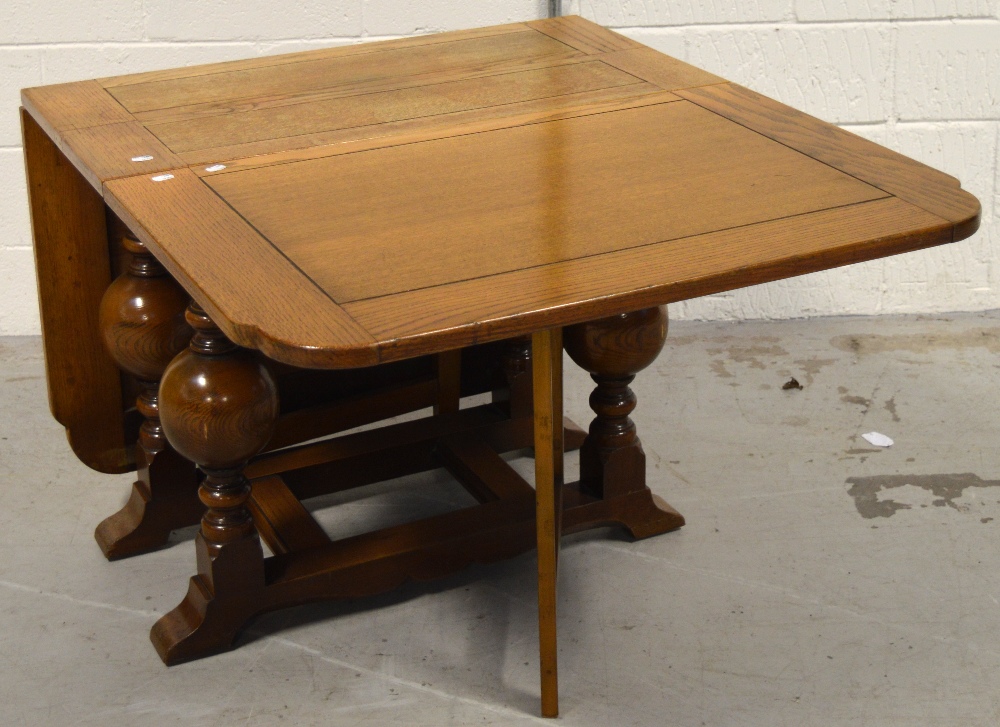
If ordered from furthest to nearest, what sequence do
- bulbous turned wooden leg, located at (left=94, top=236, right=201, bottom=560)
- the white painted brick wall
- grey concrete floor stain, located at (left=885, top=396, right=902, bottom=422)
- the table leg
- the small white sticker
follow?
the white painted brick wall
grey concrete floor stain, located at (left=885, top=396, right=902, bottom=422)
the small white sticker
bulbous turned wooden leg, located at (left=94, top=236, right=201, bottom=560)
the table leg

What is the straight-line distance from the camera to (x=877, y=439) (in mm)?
2529

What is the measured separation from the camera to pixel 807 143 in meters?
1.83

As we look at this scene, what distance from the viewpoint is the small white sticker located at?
251 cm

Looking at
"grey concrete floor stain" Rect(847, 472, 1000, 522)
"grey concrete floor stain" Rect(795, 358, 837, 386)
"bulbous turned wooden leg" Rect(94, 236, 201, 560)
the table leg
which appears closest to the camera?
the table leg

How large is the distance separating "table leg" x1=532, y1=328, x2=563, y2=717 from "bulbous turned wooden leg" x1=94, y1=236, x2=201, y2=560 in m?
0.66

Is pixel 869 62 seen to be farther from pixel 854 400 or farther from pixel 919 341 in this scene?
pixel 854 400

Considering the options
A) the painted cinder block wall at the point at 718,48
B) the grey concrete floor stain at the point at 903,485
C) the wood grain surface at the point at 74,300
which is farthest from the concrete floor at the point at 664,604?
the painted cinder block wall at the point at 718,48

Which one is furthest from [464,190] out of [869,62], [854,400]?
[869,62]

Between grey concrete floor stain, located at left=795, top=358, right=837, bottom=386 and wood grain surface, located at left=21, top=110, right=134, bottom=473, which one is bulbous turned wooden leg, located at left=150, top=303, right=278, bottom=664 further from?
grey concrete floor stain, located at left=795, top=358, right=837, bottom=386

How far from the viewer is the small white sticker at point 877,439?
2.51 m

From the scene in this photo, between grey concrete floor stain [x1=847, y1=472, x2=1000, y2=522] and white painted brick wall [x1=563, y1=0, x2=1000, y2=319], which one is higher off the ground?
white painted brick wall [x1=563, y1=0, x2=1000, y2=319]

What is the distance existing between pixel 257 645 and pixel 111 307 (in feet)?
1.87

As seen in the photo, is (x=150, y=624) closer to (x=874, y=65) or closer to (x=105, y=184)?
(x=105, y=184)

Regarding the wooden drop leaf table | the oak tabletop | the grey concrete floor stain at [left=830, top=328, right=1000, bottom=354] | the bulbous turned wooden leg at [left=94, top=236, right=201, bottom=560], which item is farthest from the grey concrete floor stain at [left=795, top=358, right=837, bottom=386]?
the bulbous turned wooden leg at [left=94, top=236, right=201, bottom=560]
